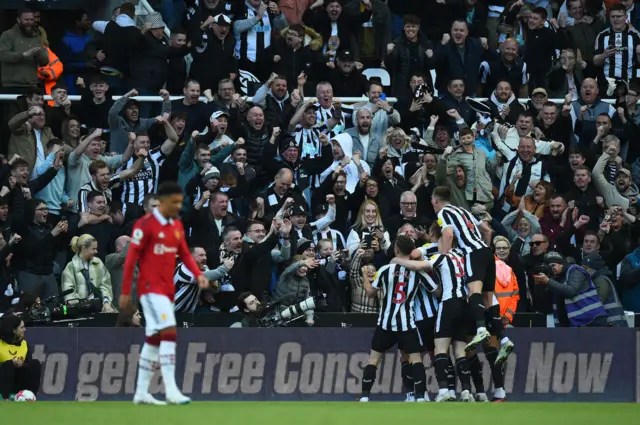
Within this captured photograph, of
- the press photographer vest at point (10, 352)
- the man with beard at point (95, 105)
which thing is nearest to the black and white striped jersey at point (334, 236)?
the man with beard at point (95, 105)

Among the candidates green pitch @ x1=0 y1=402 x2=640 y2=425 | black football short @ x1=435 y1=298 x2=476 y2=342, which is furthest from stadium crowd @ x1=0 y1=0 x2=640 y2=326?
green pitch @ x1=0 y1=402 x2=640 y2=425

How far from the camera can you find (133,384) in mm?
18125

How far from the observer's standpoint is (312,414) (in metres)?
12.4

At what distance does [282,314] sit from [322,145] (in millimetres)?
3310

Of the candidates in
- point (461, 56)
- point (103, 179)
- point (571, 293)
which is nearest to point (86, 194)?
point (103, 179)

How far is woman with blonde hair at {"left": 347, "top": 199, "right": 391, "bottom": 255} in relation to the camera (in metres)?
18.9

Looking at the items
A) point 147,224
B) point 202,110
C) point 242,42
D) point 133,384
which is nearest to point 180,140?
point 202,110

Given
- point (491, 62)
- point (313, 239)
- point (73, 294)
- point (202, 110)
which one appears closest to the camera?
point (73, 294)

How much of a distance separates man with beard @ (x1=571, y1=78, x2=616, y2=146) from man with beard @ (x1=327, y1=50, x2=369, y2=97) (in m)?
3.44

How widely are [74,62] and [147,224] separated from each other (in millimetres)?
11455

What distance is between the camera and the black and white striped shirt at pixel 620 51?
74.8ft

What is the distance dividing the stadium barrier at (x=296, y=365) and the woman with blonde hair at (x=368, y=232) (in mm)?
1217

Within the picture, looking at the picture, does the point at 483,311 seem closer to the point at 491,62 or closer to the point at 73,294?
the point at 73,294

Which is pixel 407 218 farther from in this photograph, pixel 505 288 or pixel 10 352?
pixel 10 352
